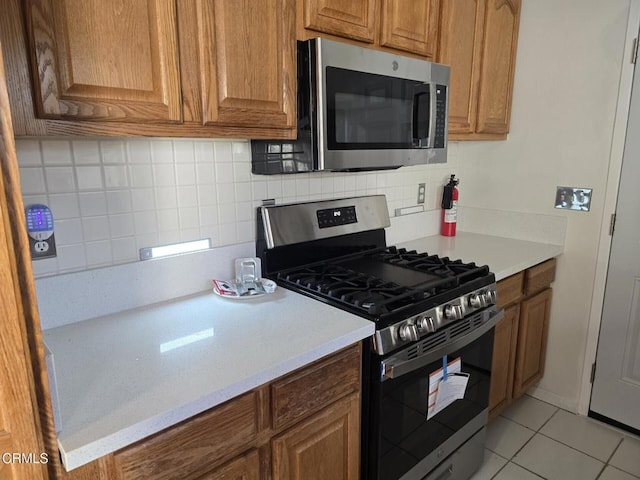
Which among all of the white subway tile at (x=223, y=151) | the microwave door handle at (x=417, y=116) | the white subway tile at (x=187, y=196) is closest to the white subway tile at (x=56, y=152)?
the white subway tile at (x=187, y=196)

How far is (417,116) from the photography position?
5.42 ft

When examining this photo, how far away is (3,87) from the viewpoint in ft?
2.09

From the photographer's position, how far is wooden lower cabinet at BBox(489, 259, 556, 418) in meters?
2.00

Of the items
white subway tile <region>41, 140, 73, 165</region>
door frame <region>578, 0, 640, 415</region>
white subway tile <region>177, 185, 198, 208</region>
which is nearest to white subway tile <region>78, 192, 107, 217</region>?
white subway tile <region>41, 140, 73, 165</region>

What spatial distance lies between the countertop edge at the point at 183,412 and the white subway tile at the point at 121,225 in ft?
2.19

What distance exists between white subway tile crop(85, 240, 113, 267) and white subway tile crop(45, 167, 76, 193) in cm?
17

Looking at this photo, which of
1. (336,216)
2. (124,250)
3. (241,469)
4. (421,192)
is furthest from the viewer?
(421,192)

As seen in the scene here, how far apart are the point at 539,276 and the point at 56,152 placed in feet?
6.97

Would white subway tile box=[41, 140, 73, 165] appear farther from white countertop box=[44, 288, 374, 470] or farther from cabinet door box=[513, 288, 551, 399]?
cabinet door box=[513, 288, 551, 399]

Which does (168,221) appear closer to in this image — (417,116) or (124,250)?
(124,250)

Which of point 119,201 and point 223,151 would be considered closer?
point 119,201

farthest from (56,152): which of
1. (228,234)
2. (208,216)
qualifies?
(228,234)

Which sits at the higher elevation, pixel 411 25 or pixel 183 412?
pixel 411 25

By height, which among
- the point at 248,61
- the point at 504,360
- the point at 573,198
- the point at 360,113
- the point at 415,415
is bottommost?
the point at 504,360
